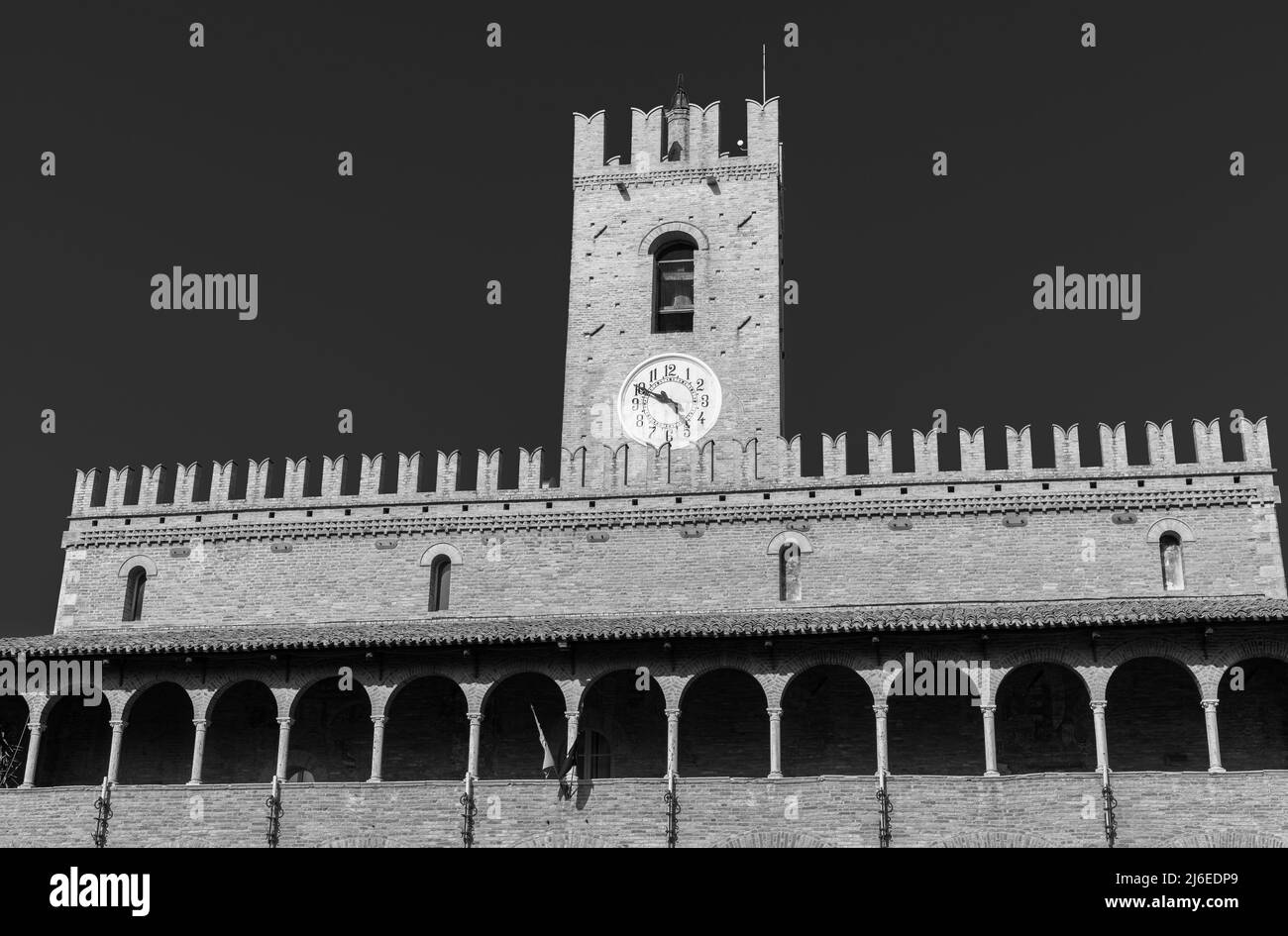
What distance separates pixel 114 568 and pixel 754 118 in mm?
15378

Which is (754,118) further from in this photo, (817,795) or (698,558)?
(817,795)

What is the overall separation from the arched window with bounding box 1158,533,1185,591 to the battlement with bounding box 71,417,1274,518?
1.07 meters

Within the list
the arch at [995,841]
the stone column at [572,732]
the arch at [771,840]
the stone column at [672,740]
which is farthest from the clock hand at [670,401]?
the arch at [995,841]

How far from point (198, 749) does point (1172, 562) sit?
51.0 feet

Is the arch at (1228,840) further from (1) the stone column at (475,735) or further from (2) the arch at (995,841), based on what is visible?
(1) the stone column at (475,735)

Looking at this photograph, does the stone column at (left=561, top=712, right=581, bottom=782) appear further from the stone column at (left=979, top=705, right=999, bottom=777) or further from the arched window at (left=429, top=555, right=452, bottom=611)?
the stone column at (left=979, top=705, right=999, bottom=777)

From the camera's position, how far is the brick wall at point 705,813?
2302 centimetres

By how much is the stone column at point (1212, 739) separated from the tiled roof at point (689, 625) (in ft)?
4.12

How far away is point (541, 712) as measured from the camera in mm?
26656

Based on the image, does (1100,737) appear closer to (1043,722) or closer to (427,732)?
(1043,722)

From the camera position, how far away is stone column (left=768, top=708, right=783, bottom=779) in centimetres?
2430

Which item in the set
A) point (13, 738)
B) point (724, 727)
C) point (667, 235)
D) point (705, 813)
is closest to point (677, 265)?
point (667, 235)
